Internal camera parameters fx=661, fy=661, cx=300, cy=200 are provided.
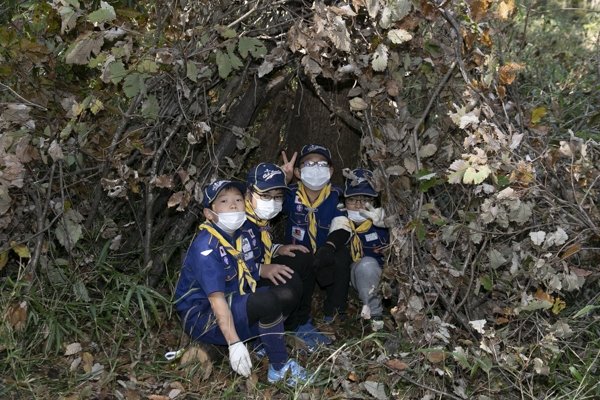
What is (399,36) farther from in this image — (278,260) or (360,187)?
(278,260)

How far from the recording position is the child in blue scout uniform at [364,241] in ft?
13.7

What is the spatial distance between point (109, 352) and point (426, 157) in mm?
2086

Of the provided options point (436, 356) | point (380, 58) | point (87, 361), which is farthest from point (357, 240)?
point (87, 361)

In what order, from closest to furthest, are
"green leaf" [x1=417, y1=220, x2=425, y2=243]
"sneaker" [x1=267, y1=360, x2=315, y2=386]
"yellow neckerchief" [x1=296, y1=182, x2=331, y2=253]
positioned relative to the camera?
"green leaf" [x1=417, y1=220, x2=425, y2=243] < "sneaker" [x1=267, y1=360, x2=315, y2=386] < "yellow neckerchief" [x1=296, y1=182, x2=331, y2=253]

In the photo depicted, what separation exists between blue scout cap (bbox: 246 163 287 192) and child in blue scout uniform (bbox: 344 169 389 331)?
0.45 m

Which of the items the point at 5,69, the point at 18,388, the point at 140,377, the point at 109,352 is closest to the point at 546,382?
the point at 140,377

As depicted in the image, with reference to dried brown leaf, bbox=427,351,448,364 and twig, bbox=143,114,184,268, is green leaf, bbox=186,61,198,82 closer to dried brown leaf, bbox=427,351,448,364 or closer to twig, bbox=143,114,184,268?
twig, bbox=143,114,184,268

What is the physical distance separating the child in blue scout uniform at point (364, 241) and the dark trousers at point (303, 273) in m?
0.33

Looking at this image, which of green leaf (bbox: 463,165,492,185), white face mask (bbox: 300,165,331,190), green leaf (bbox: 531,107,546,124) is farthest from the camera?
white face mask (bbox: 300,165,331,190)

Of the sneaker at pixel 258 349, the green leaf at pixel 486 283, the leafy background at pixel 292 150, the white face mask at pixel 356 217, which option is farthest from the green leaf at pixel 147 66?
the green leaf at pixel 486 283

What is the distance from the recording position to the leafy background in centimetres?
319

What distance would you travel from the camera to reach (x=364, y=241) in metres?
4.42

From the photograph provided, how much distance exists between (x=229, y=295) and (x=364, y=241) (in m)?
1.09

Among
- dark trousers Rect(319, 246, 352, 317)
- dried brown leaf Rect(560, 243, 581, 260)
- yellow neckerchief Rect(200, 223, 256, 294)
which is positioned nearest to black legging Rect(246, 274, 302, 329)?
yellow neckerchief Rect(200, 223, 256, 294)
